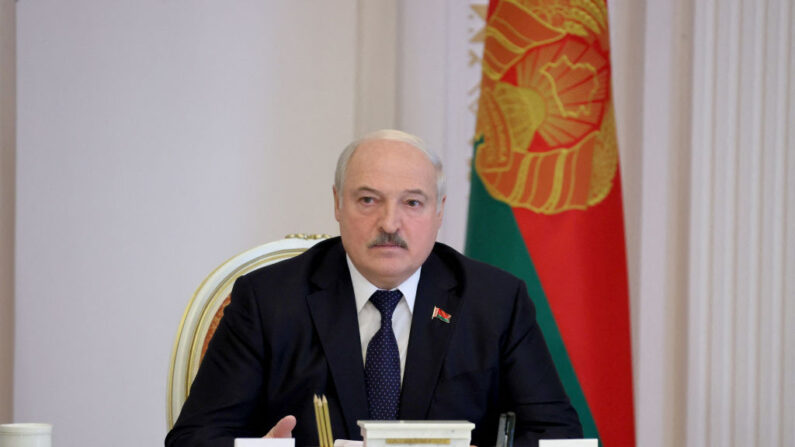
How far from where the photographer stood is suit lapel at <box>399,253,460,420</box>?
7.51 ft

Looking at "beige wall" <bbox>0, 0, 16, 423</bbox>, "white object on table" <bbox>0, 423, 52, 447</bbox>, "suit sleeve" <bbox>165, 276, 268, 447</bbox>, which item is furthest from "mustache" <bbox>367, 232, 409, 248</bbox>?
"beige wall" <bbox>0, 0, 16, 423</bbox>

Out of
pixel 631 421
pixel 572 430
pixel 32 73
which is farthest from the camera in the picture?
pixel 32 73

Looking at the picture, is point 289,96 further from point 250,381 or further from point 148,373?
point 250,381

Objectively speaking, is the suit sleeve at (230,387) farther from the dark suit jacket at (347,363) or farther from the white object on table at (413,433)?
the white object on table at (413,433)

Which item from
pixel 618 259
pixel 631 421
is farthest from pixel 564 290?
pixel 631 421

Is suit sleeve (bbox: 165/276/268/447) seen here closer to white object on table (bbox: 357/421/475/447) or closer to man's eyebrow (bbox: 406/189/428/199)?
man's eyebrow (bbox: 406/189/428/199)

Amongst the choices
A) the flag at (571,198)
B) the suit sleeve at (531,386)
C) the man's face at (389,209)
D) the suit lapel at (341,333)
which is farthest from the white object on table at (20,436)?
the flag at (571,198)

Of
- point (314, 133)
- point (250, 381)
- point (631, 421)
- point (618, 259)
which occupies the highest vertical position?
point (314, 133)

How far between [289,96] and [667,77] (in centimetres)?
178

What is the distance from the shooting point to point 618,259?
3.62 meters

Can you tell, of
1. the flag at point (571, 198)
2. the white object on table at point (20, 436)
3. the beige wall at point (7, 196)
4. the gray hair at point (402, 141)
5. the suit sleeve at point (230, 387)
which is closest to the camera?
the white object on table at point (20, 436)

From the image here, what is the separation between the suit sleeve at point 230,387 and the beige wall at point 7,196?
1.44 metres

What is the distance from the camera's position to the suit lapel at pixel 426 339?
2.29m

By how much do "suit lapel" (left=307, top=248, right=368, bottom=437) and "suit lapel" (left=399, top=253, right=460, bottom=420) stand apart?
4.6 inches
